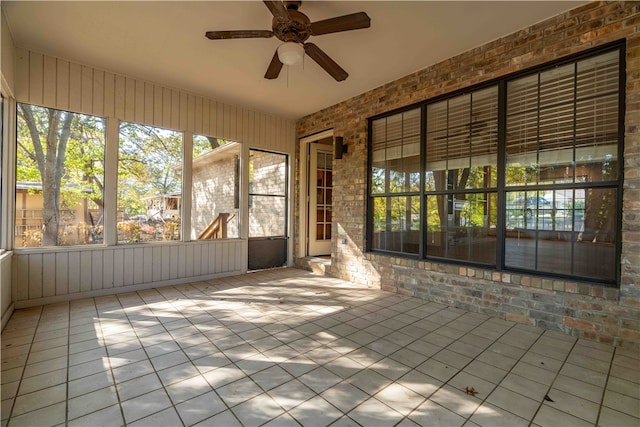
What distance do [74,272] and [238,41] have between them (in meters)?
3.55

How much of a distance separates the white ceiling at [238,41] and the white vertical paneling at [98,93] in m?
0.13

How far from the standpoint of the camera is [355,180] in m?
4.99

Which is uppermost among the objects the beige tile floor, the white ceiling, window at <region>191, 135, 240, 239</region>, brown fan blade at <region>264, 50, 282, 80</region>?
the white ceiling

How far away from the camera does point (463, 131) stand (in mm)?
3727

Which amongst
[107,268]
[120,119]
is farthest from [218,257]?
[120,119]

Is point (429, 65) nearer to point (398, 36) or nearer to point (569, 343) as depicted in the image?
point (398, 36)

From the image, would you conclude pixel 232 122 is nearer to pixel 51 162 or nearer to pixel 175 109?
pixel 175 109

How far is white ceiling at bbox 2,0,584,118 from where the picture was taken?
9.18ft

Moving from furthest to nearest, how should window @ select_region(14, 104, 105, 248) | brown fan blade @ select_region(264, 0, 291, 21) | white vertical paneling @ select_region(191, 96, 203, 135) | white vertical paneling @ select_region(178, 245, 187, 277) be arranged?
white vertical paneling @ select_region(191, 96, 203, 135)
white vertical paneling @ select_region(178, 245, 187, 277)
window @ select_region(14, 104, 105, 248)
brown fan blade @ select_region(264, 0, 291, 21)

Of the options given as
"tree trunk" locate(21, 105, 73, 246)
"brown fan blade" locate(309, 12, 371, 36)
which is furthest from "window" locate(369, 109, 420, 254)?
Result: "tree trunk" locate(21, 105, 73, 246)

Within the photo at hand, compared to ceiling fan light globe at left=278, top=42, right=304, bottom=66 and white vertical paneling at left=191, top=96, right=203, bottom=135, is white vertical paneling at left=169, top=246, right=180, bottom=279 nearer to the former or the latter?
white vertical paneling at left=191, top=96, right=203, bottom=135

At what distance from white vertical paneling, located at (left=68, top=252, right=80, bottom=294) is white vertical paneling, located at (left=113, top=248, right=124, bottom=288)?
1.29 ft

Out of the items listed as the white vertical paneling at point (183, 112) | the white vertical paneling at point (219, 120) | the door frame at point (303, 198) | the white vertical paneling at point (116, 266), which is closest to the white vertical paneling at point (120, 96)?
the white vertical paneling at point (183, 112)

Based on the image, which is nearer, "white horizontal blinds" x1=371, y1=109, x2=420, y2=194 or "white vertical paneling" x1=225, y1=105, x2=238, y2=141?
"white horizontal blinds" x1=371, y1=109, x2=420, y2=194
